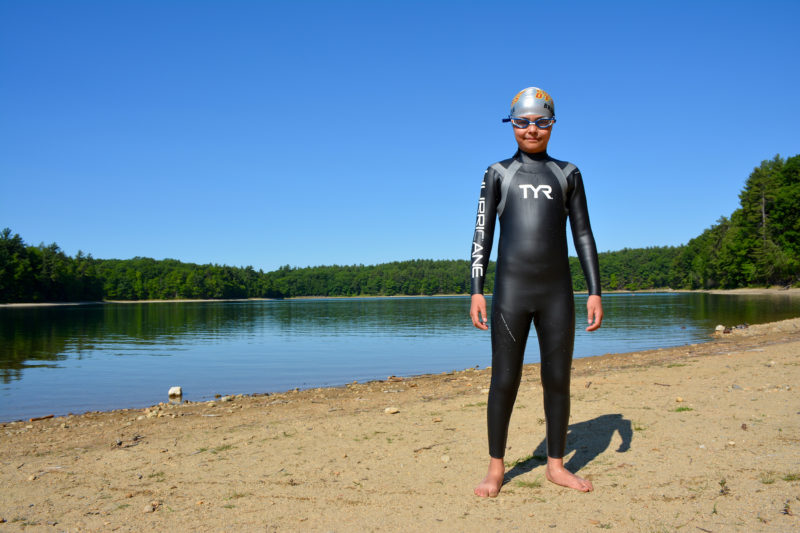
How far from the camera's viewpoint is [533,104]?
4.58 meters

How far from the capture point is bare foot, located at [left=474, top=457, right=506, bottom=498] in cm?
427

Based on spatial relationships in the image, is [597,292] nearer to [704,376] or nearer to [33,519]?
[33,519]

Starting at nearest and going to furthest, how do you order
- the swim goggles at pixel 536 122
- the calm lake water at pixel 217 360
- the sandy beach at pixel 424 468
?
the sandy beach at pixel 424 468 → the swim goggles at pixel 536 122 → the calm lake water at pixel 217 360

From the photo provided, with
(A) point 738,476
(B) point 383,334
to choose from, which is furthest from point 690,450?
(B) point 383,334

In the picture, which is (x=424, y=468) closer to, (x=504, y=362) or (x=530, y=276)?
(x=504, y=362)

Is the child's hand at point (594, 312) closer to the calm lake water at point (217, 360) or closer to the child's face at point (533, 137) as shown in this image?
the child's face at point (533, 137)

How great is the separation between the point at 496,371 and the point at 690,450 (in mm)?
2199


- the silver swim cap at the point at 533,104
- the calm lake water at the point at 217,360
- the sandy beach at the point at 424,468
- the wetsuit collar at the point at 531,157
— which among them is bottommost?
the calm lake water at the point at 217,360

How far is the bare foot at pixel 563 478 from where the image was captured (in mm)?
4268

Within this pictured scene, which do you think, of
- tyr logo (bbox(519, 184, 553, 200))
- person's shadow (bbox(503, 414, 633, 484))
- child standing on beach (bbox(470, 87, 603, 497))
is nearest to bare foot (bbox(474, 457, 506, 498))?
child standing on beach (bbox(470, 87, 603, 497))

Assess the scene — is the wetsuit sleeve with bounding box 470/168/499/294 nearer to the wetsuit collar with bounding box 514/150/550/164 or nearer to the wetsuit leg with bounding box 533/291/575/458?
the wetsuit collar with bounding box 514/150/550/164

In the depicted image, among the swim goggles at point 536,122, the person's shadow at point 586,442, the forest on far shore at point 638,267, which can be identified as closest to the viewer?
the swim goggles at point 536,122

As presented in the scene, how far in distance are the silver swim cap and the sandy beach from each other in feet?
10.1

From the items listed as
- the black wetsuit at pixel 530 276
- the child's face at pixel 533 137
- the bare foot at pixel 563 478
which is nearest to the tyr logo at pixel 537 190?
the black wetsuit at pixel 530 276
